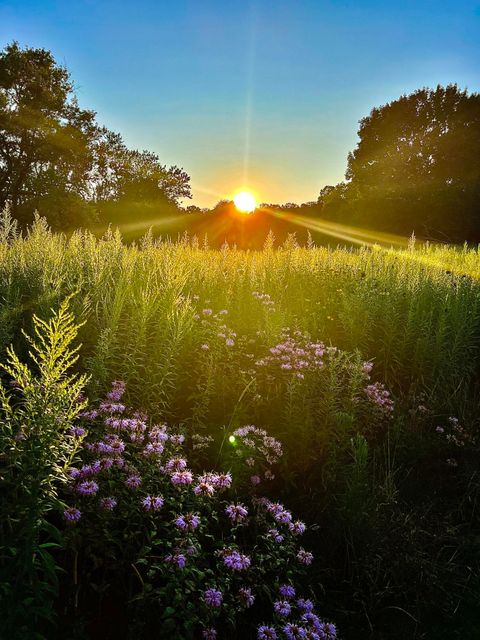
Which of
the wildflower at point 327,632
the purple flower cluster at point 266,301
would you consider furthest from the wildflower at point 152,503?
the purple flower cluster at point 266,301

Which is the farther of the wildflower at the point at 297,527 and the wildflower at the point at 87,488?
the wildflower at the point at 297,527

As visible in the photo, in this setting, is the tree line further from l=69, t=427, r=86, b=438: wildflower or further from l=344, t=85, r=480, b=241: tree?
l=69, t=427, r=86, b=438: wildflower

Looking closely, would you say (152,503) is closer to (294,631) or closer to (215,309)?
(294,631)

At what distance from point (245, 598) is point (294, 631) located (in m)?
0.21

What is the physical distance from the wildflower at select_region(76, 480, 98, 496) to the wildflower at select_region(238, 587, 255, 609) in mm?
707

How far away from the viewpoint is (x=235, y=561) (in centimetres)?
Answer: 182

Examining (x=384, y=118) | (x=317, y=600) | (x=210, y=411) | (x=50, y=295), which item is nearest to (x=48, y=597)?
(x=317, y=600)

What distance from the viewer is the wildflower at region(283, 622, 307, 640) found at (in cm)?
168

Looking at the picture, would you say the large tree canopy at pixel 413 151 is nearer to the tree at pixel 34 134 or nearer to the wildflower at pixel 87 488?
the tree at pixel 34 134

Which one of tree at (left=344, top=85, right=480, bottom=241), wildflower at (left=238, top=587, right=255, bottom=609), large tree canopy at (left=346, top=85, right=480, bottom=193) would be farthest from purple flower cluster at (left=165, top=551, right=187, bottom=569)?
large tree canopy at (left=346, top=85, right=480, bottom=193)

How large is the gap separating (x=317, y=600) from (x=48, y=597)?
123 centimetres

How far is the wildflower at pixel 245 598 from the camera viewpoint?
1751 mm

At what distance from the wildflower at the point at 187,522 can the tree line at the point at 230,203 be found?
1855 centimetres

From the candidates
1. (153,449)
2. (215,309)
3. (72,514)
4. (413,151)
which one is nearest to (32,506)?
(72,514)
